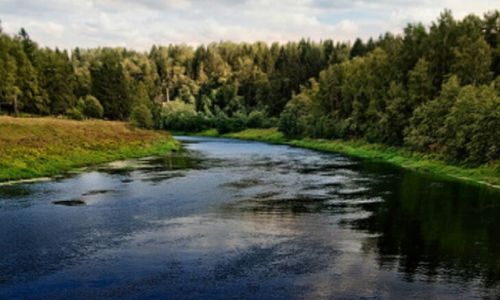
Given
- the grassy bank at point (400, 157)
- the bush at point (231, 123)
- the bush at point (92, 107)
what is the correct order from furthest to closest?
the bush at point (231, 123) → the bush at point (92, 107) → the grassy bank at point (400, 157)

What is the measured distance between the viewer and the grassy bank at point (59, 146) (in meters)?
51.4

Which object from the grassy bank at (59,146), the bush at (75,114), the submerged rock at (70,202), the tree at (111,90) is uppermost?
the tree at (111,90)

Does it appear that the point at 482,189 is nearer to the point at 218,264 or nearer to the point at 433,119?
the point at 433,119

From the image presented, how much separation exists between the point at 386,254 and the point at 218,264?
812 cm

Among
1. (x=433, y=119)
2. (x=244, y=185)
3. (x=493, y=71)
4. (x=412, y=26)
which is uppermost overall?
(x=412, y=26)

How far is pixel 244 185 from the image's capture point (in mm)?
49250

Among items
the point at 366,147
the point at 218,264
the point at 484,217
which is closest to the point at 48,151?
the point at 218,264

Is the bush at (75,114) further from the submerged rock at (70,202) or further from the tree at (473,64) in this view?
the submerged rock at (70,202)

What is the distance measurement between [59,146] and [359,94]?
5745 cm

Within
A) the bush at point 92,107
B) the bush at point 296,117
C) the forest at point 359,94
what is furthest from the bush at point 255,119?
the bush at point 92,107

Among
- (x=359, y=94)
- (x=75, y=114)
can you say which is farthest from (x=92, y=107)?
(x=359, y=94)

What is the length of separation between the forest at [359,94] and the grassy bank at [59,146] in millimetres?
26262

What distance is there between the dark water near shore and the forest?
15704 mm

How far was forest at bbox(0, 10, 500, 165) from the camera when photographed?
64075mm
